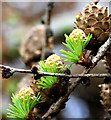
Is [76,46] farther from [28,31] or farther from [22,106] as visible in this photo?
[28,31]

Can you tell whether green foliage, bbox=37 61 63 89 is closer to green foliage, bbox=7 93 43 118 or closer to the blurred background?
green foliage, bbox=7 93 43 118

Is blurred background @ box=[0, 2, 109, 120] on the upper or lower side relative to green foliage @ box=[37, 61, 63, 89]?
upper

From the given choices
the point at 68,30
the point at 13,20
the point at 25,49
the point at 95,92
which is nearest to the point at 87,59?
the point at 25,49

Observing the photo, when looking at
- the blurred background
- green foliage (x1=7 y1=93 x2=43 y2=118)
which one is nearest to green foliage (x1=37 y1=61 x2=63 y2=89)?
green foliage (x1=7 y1=93 x2=43 y2=118)

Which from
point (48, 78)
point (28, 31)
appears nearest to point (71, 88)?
point (48, 78)

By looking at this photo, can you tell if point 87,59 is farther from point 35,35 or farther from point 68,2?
point 68,2

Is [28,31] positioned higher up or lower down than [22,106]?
higher up

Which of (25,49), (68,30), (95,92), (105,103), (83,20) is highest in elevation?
(68,30)

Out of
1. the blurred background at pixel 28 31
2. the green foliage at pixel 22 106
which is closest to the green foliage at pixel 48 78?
the green foliage at pixel 22 106
